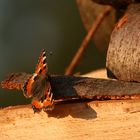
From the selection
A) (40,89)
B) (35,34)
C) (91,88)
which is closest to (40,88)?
(40,89)

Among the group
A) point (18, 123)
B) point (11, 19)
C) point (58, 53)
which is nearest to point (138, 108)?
→ point (18, 123)

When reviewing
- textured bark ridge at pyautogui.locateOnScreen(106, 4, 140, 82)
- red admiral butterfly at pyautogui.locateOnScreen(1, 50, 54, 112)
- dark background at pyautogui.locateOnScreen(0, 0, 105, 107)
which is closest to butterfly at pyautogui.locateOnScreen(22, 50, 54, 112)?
red admiral butterfly at pyautogui.locateOnScreen(1, 50, 54, 112)

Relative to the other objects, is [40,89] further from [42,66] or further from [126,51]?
[126,51]

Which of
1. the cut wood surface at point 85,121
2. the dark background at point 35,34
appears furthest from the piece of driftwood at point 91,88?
the dark background at point 35,34

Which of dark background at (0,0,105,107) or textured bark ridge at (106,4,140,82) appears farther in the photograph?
dark background at (0,0,105,107)

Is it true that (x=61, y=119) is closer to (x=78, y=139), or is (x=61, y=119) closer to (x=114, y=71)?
(x=78, y=139)

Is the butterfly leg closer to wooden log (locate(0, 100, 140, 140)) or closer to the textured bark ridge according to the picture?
wooden log (locate(0, 100, 140, 140))

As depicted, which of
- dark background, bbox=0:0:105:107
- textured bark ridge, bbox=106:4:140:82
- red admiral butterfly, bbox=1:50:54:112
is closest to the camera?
red admiral butterfly, bbox=1:50:54:112
